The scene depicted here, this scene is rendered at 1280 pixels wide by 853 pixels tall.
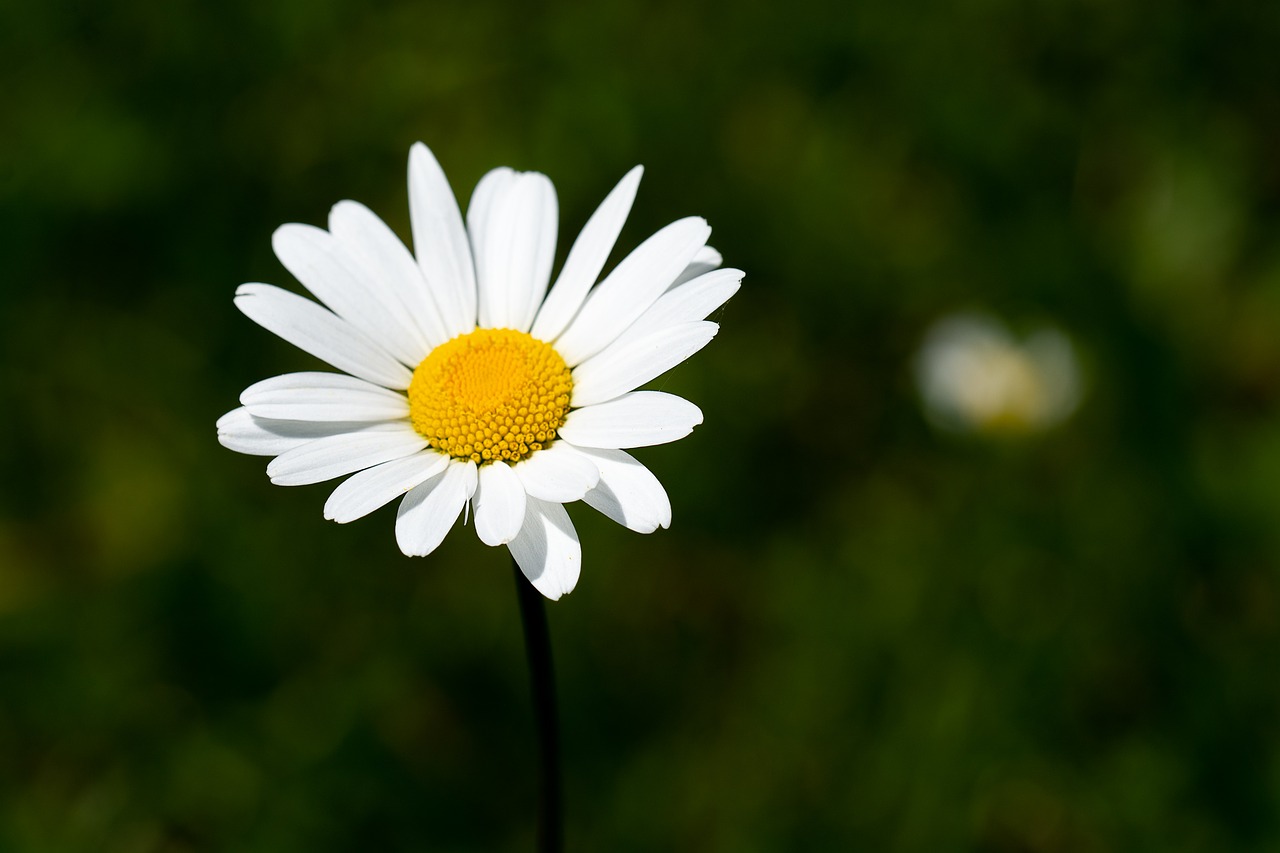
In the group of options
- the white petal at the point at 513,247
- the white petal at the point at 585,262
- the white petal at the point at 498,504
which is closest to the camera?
the white petal at the point at 498,504

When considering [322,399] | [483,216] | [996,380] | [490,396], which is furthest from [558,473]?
[996,380]

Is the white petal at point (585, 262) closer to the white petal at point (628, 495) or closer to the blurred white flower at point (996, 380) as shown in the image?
the white petal at point (628, 495)

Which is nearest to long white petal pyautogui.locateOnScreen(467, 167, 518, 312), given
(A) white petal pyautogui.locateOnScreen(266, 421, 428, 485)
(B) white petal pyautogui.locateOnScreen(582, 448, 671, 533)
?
(A) white petal pyautogui.locateOnScreen(266, 421, 428, 485)

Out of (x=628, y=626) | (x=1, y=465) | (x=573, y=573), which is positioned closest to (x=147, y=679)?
(x=1, y=465)

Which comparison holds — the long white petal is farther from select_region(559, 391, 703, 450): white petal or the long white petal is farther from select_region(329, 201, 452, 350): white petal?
select_region(559, 391, 703, 450): white petal

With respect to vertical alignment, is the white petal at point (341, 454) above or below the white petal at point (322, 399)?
below

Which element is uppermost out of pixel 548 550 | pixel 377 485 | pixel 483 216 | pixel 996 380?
pixel 996 380

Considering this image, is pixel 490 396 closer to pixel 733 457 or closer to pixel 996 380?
pixel 733 457

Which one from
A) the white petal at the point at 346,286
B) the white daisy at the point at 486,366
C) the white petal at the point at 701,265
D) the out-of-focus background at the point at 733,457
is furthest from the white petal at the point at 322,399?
the out-of-focus background at the point at 733,457
